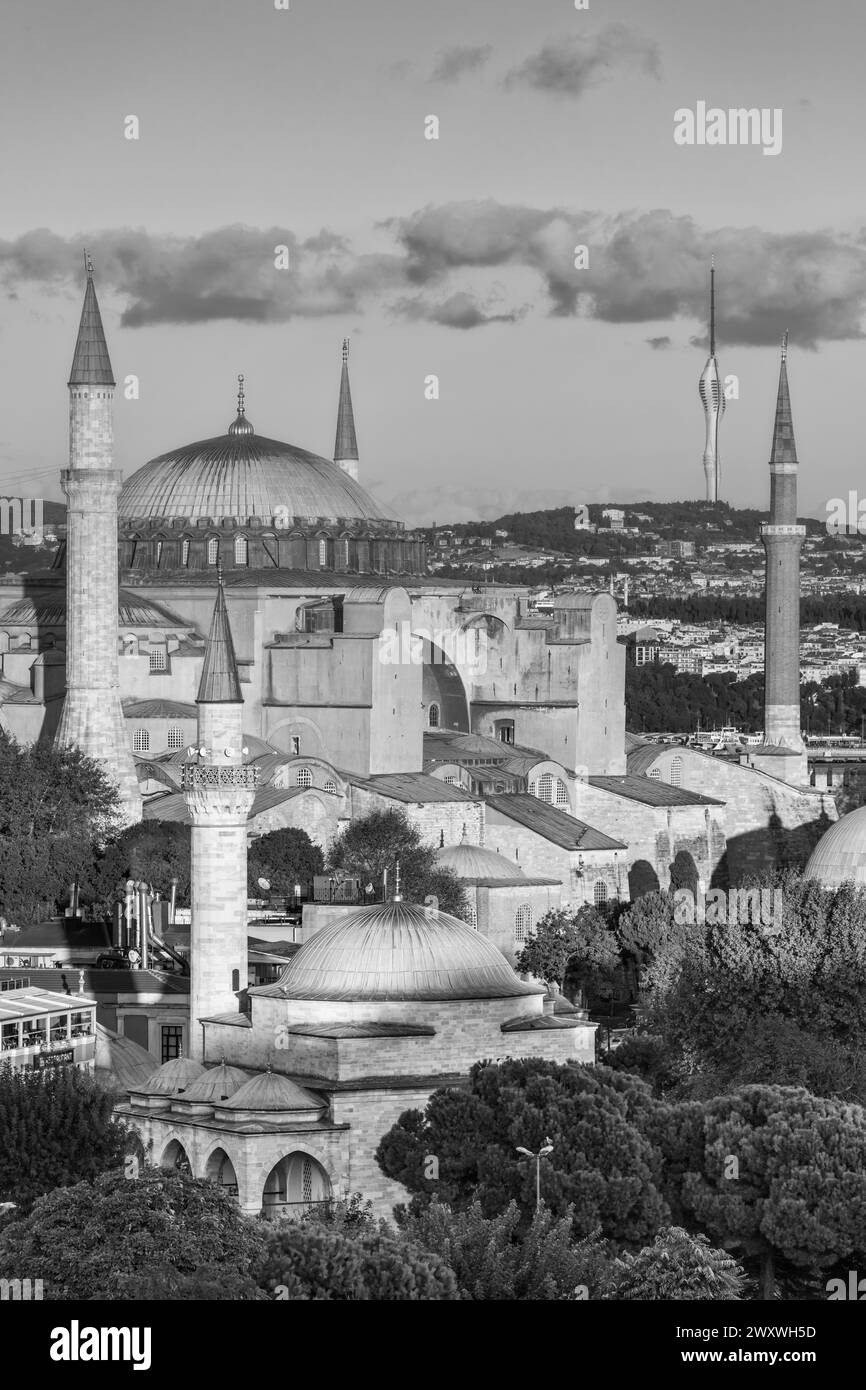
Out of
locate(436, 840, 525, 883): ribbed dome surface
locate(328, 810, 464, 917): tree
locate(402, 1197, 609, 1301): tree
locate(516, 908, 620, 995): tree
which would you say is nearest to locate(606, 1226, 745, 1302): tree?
locate(402, 1197, 609, 1301): tree

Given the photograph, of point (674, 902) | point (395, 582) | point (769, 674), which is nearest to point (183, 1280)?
point (674, 902)

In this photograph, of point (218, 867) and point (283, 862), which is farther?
point (283, 862)

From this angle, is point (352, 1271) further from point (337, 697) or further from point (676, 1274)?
point (337, 697)

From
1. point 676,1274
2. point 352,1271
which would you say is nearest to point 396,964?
point 676,1274

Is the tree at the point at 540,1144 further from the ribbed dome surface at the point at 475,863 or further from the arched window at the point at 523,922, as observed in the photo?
the ribbed dome surface at the point at 475,863

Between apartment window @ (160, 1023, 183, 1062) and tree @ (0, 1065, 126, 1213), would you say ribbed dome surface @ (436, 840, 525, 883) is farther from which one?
tree @ (0, 1065, 126, 1213)

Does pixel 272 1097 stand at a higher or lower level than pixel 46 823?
lower
